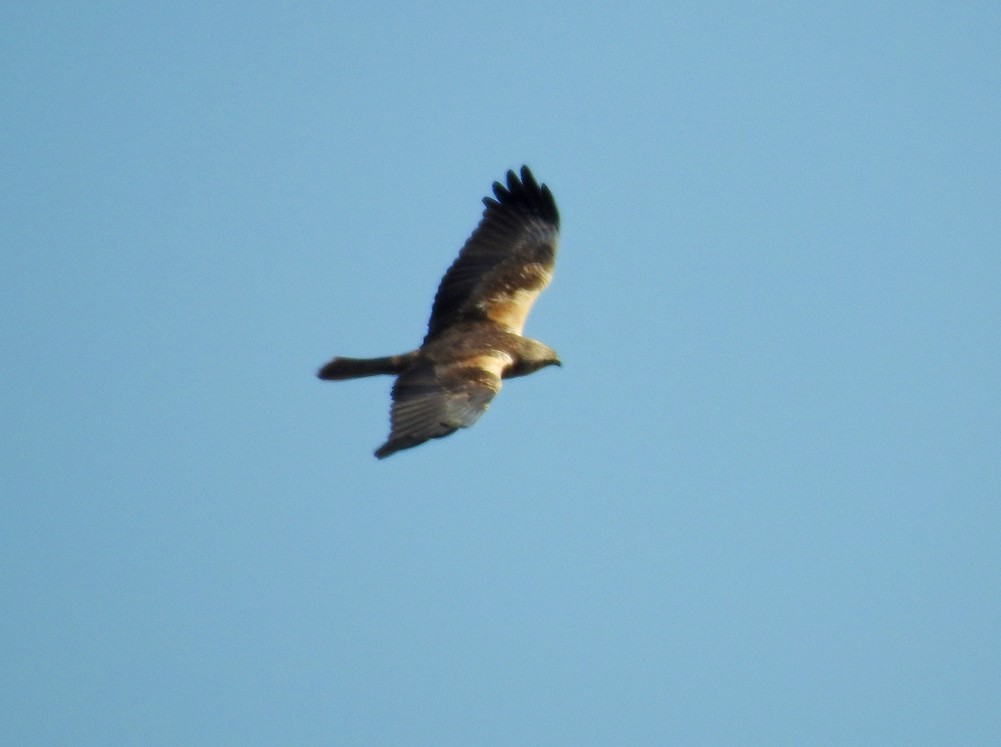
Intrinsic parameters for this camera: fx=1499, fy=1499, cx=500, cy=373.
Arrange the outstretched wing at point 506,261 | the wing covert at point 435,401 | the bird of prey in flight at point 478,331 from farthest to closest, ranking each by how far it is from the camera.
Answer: the outstretched wing at point 506,261, the bird of prey in flight at point 478,331, the wing covert at point 435,401

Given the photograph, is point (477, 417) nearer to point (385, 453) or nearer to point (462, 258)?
point (385, 453)

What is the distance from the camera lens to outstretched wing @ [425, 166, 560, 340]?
1273 cm

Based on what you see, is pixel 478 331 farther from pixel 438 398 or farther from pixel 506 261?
pixel 438 398

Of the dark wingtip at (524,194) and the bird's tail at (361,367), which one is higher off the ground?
the dark wingtip at (524,194)

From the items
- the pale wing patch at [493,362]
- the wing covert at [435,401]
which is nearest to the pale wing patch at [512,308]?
the pale wing patch at [493,362]

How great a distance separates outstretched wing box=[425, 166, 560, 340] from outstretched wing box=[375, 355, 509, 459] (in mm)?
1016

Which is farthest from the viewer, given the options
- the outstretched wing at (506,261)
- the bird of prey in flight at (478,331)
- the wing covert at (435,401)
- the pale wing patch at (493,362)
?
the outstretched wing at (506,261)

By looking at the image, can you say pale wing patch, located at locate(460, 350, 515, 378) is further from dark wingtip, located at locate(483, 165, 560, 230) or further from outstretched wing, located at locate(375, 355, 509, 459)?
dark wingtip, located at locate(483, 165, 560, 230)

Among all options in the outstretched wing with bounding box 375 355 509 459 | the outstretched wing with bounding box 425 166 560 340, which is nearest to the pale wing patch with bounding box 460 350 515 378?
the outstretched wing with bounding box 375 355 509 459

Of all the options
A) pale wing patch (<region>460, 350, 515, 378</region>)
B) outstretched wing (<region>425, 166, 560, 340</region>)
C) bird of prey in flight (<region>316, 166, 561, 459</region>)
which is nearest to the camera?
bird of prey in flight (<region>316, 166, 561, 459</region>)

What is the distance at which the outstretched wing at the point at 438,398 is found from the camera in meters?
10.3

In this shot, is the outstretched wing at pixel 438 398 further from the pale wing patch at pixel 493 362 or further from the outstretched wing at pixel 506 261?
the outstretched wing at pixel 506 261

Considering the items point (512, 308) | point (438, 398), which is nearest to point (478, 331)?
point (512, 308)

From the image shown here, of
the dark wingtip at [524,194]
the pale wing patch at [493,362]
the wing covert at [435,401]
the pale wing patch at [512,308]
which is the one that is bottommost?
the wing covert at [435,401]
